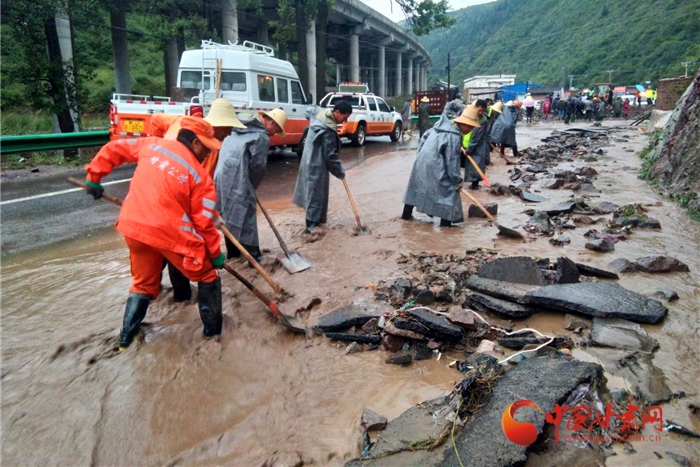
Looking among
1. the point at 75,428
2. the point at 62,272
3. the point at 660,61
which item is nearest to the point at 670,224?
the point at 75,428

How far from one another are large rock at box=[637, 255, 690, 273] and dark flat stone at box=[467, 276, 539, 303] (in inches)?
50.8

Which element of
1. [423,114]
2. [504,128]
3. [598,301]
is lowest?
[598,301]

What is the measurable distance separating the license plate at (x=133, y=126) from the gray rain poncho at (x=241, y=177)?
4761mm

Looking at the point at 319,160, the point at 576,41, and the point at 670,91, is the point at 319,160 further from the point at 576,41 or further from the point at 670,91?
the point at 576,41

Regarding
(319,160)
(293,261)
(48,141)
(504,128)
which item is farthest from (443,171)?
(48,141)

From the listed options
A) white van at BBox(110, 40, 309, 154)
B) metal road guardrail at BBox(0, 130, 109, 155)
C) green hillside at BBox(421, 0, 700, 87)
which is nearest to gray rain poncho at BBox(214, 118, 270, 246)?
white van at BBox(110, 40, 309, 154)

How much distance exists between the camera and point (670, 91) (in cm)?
→ 1562

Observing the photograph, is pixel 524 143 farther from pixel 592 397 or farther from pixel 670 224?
pixel 592 397

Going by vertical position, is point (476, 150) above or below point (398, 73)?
below

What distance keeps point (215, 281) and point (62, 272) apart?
2351mm

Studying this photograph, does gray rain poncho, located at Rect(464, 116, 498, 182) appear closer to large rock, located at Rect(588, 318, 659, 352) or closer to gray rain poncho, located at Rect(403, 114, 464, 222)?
gray rain poncho, located at Rect(403, 114, 464, 222)

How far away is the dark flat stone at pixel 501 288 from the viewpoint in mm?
3469

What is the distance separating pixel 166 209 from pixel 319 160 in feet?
9.60

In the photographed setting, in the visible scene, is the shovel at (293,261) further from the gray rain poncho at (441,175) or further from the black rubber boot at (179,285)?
the gray rain poncho at (441,175)
